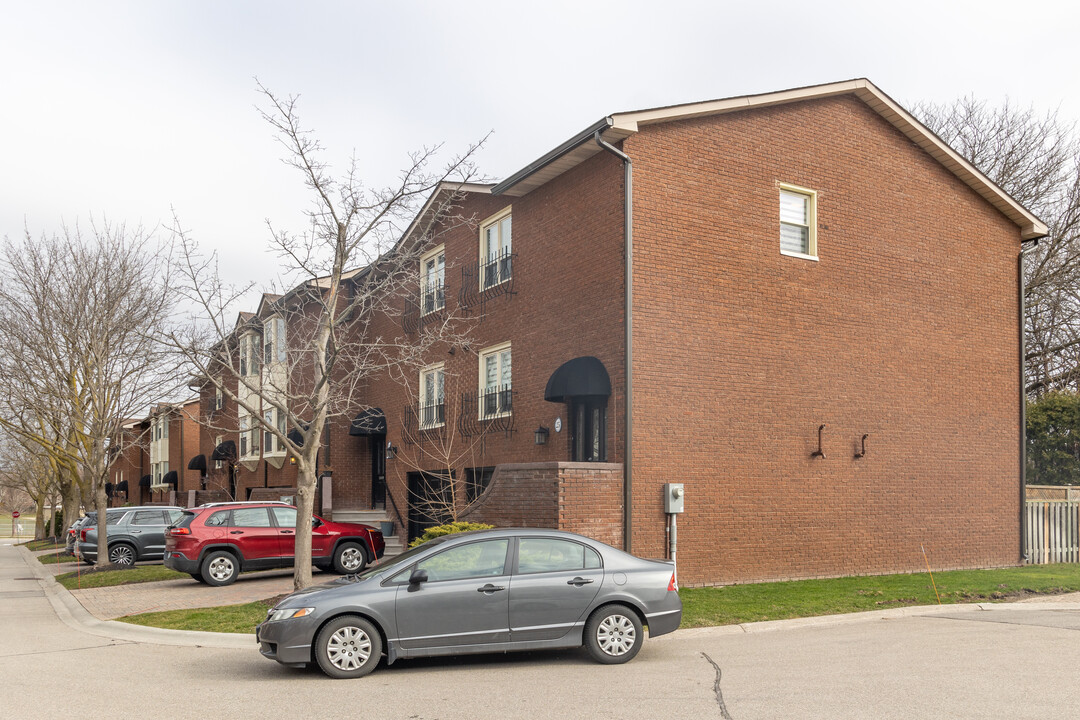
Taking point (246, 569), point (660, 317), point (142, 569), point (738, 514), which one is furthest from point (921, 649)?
point (142, 569)

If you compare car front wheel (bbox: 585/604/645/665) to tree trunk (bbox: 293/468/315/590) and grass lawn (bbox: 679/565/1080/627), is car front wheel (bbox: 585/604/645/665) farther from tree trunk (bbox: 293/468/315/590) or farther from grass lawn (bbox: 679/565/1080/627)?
tree trunk (bbox: 293/468/315/590)

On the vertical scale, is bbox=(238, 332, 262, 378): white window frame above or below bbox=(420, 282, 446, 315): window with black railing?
below

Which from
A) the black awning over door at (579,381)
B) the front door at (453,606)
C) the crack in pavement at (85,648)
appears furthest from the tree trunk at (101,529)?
the front door at (453,606)

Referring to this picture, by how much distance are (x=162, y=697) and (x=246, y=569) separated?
1021 cm

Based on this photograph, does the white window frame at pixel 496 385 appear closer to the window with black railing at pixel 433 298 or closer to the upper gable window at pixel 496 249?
the upper gable window at pixel 496 249

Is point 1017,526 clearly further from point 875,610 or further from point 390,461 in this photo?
point 390,461

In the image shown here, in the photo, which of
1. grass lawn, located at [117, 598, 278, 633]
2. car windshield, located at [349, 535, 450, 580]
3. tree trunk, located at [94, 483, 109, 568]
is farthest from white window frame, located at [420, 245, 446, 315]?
car windshield, located at [349, 535, 450, 580]

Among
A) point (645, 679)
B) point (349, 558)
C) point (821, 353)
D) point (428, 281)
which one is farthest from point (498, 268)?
point (645, 679)

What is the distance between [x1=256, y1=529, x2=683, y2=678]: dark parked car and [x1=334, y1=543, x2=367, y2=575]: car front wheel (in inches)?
356

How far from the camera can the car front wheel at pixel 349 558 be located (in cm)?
1839

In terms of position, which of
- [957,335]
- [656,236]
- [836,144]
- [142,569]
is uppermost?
[836,144]

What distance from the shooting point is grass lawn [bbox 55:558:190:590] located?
62.9ft

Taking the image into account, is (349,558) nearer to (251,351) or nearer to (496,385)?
(496,385)

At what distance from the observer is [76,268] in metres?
22.4
